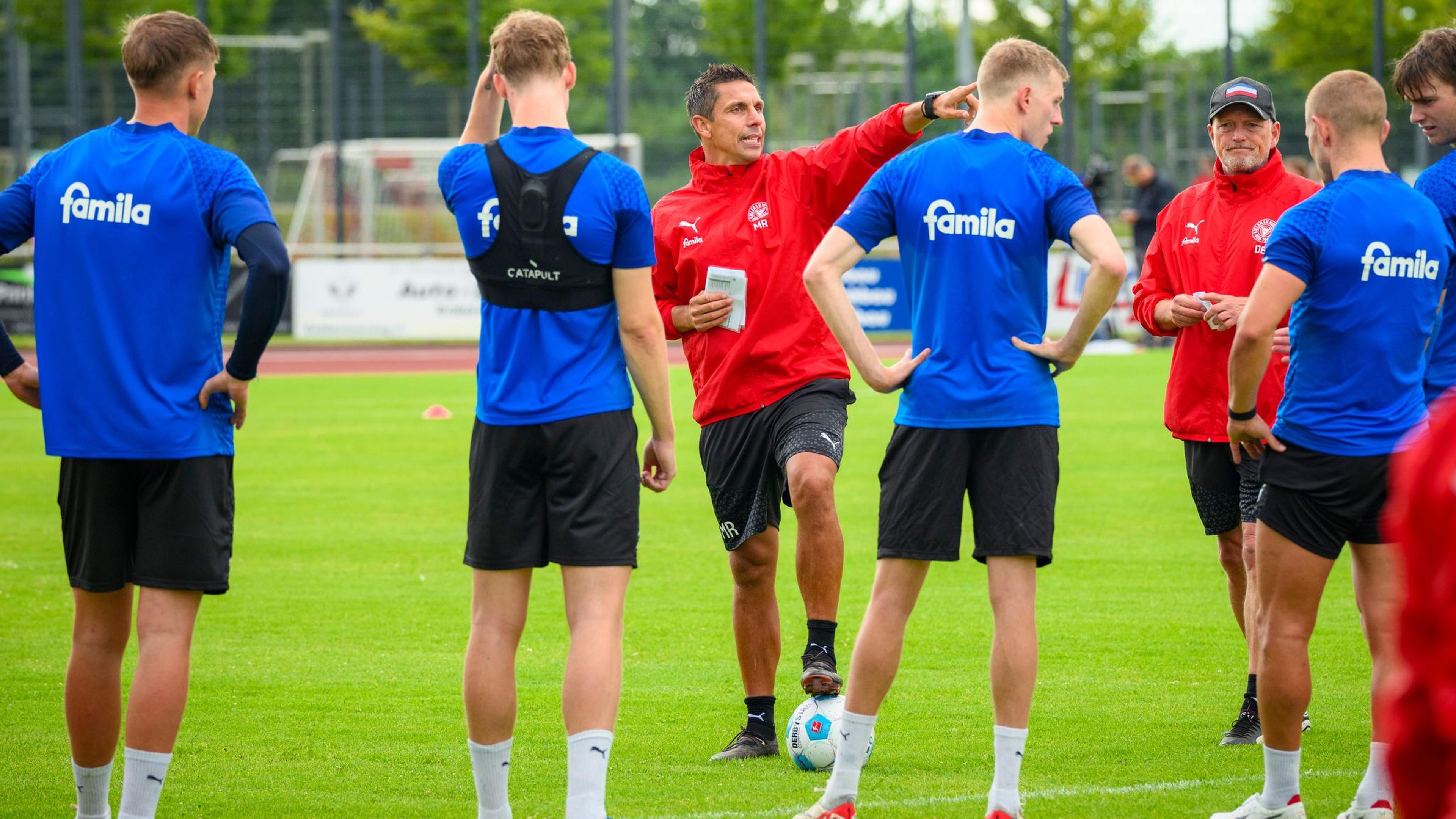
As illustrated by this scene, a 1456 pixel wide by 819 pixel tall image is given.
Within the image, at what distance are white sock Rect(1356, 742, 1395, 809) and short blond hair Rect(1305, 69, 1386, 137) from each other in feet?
5.67

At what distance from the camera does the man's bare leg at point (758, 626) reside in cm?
566

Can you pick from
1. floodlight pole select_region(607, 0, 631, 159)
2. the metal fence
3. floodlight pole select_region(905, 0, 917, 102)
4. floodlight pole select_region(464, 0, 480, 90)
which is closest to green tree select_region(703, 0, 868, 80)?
the metal fence

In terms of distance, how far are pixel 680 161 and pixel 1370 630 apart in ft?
93.2

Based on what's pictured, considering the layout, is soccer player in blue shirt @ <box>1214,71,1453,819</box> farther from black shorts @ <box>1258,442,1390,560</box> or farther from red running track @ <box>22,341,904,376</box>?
red running track @ <box>22,341,904,376</box>

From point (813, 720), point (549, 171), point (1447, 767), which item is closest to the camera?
point (1447, 767)

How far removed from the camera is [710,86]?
235 inches

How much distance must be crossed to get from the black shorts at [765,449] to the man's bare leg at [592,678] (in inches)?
56.6

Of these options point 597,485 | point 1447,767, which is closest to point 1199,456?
point 597,485

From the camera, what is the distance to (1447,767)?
169 cm

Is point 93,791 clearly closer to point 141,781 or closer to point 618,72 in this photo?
point 141,781

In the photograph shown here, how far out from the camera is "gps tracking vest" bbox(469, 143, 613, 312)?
Answer: 13.8ft

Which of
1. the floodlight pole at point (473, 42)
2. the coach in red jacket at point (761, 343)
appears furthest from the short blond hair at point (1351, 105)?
the floodlight pole at point (473, 42)

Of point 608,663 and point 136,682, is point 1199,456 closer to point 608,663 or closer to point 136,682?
point 608,663

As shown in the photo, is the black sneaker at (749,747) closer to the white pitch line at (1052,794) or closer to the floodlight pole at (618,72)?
the white pitch line at (1052,794)
